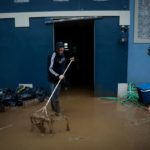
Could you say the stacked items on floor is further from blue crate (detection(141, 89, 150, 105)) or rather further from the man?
blue crate (detection(141, 89, 150, 105))

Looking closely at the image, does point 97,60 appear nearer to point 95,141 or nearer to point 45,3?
point 45,3

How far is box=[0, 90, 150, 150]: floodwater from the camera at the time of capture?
19.4ft

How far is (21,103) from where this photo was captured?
894cm

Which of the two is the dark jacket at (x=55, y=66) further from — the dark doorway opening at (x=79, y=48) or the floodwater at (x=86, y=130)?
the dark doorway opening at (x=79, y=48)

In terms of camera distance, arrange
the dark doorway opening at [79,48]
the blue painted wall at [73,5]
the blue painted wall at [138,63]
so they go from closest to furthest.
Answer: the blue painted wall at [73,5] → the blue painted wall at [138,63] → the dark doorway opening at [79,48]

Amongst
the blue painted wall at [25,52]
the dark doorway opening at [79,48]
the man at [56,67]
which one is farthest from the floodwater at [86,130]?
the dark doorway opening at [79,48]

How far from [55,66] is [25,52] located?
9.24 feet

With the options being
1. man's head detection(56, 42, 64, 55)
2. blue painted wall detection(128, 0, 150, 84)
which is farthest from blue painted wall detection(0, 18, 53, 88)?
man's head detection(56, 42, 64, 55)

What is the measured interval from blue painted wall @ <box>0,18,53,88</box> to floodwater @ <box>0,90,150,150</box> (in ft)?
4.91

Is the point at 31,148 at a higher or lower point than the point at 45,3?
lower

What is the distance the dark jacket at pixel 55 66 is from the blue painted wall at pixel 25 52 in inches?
99.2

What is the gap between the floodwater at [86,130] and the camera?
5902mm

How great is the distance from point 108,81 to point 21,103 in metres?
2.85

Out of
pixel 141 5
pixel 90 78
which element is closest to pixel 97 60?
pixel 141 5
